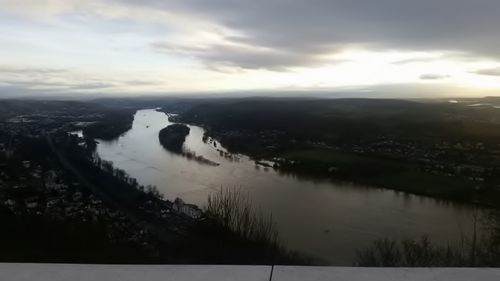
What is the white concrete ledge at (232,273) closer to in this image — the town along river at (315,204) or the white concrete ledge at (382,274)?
the white concrete ledge at (382,274)

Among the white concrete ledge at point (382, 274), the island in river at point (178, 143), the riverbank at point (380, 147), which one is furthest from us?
the island in river at point (178, 143)

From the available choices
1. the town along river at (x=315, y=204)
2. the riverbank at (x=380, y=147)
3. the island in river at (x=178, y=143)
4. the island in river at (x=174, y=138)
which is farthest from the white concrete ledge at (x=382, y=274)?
the island in river at (x=174, y=138)

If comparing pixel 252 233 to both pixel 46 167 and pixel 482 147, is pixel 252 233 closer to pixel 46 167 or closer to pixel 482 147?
pixel 46 167

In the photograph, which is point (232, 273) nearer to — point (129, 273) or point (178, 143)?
point (129, 273)

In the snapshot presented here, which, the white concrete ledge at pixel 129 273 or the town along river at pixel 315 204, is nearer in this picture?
the white concrete ledge at pixel 129 273

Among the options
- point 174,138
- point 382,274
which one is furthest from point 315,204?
point 174,138

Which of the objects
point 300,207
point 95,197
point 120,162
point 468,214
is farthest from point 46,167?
point 468,214
